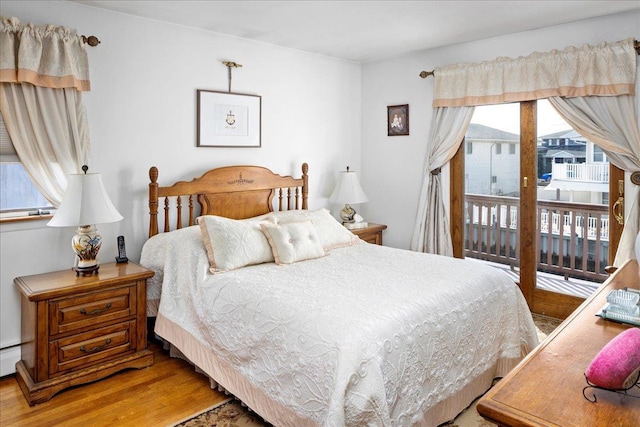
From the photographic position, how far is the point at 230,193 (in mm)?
3857

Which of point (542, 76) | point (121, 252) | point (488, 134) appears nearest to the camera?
point (121, 252)

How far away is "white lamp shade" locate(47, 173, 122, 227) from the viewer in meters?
2.75

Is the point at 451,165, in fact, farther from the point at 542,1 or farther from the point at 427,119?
the point at 542,1

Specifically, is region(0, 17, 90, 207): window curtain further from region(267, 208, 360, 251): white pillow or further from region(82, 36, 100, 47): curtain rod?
region(267, 208, 360, 251): white pillow

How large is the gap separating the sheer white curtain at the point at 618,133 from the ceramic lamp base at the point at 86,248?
12.1ft

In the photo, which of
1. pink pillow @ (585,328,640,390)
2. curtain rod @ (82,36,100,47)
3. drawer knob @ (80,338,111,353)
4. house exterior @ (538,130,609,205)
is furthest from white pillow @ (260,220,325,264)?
pink pillow @ (585,328,640,390)

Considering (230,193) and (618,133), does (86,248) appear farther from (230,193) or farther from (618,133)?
(618,133)

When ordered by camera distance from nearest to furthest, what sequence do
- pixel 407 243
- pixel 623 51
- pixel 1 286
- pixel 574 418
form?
pixel 574 418
pixel 1 286
pixel 623 51
pixel 407 243

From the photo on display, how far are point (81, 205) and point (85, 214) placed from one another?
6 cm

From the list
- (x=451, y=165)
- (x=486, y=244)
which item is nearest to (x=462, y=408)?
(x=486, y=244)

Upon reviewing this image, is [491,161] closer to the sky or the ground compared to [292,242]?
closer to the sky

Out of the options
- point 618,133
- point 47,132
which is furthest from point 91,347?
point 618,133

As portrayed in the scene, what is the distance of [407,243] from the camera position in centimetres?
484

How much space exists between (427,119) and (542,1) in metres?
1.62
